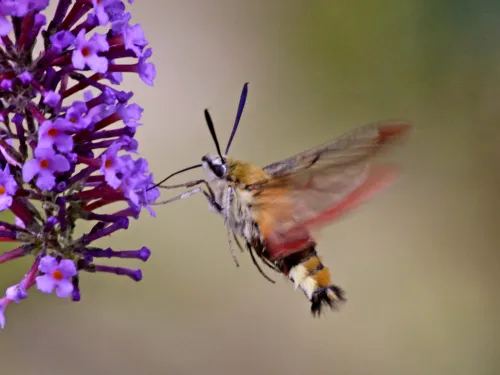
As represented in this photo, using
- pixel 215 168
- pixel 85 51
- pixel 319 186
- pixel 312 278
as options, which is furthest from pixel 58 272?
pixel 312 278

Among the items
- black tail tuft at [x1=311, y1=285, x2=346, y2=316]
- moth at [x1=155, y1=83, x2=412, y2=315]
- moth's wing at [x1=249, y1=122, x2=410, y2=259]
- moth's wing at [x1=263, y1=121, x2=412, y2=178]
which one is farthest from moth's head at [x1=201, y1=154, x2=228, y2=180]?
black tail tuft at [x1=311, y1=285, x2=346, y2=316]

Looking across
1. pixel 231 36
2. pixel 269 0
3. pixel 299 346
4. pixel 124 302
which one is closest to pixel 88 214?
pixel 124 302

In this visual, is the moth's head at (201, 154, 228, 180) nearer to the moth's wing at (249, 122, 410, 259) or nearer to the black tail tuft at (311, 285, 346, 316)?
the moth's wing at (249, 122, 410, 259)

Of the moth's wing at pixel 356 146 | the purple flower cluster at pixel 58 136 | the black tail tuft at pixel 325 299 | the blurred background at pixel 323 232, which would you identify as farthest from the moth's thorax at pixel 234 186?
the blurred background at pixel 323 232

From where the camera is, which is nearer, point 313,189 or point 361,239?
point 313,189

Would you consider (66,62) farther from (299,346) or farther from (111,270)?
(299,346)

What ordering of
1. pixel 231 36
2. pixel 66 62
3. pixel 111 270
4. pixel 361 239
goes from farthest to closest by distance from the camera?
1. pixel 231 36
2. pixel 361 239
3. pixel 111 270
4. pixel 66 62
